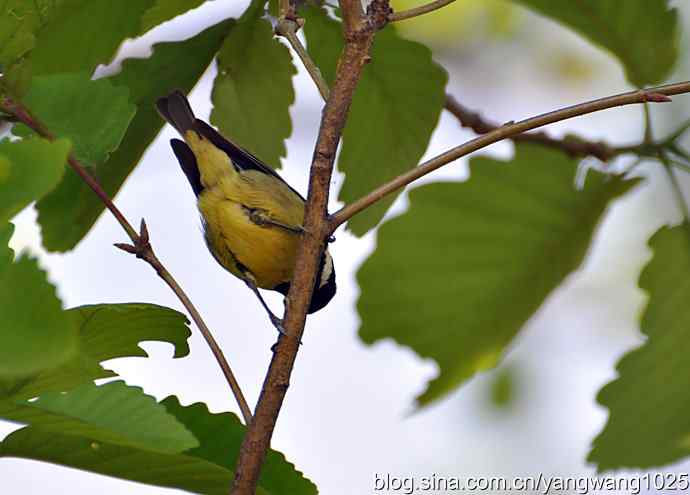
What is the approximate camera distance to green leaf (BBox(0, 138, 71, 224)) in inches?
42.0

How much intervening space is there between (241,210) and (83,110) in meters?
1.67

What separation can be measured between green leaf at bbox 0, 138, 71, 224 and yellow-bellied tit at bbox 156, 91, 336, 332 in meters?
2.24

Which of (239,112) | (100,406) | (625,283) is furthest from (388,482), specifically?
(625,283)

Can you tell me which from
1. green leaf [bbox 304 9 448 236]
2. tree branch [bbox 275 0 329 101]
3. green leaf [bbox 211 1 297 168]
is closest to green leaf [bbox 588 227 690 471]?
green leaf [bbox 304 9 448 236]

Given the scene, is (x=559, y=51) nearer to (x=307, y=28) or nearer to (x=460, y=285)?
(x=460, y=285)

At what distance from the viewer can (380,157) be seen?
249 centimetres

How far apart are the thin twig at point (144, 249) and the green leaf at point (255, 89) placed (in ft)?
2.63

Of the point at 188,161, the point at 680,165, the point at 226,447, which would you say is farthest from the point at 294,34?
the point at 188,161

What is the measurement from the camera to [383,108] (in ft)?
8.36

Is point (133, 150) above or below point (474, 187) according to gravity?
below

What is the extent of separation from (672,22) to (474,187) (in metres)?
0.97

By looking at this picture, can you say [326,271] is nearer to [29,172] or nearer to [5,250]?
[5,250]

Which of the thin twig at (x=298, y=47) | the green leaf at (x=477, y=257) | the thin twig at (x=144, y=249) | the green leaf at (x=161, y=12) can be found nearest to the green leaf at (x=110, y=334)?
the thin twig at (x=144, y=249)

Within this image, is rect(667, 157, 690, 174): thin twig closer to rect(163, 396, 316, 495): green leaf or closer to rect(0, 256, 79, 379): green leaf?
rect(163, 396, 316, 495): green leaf
